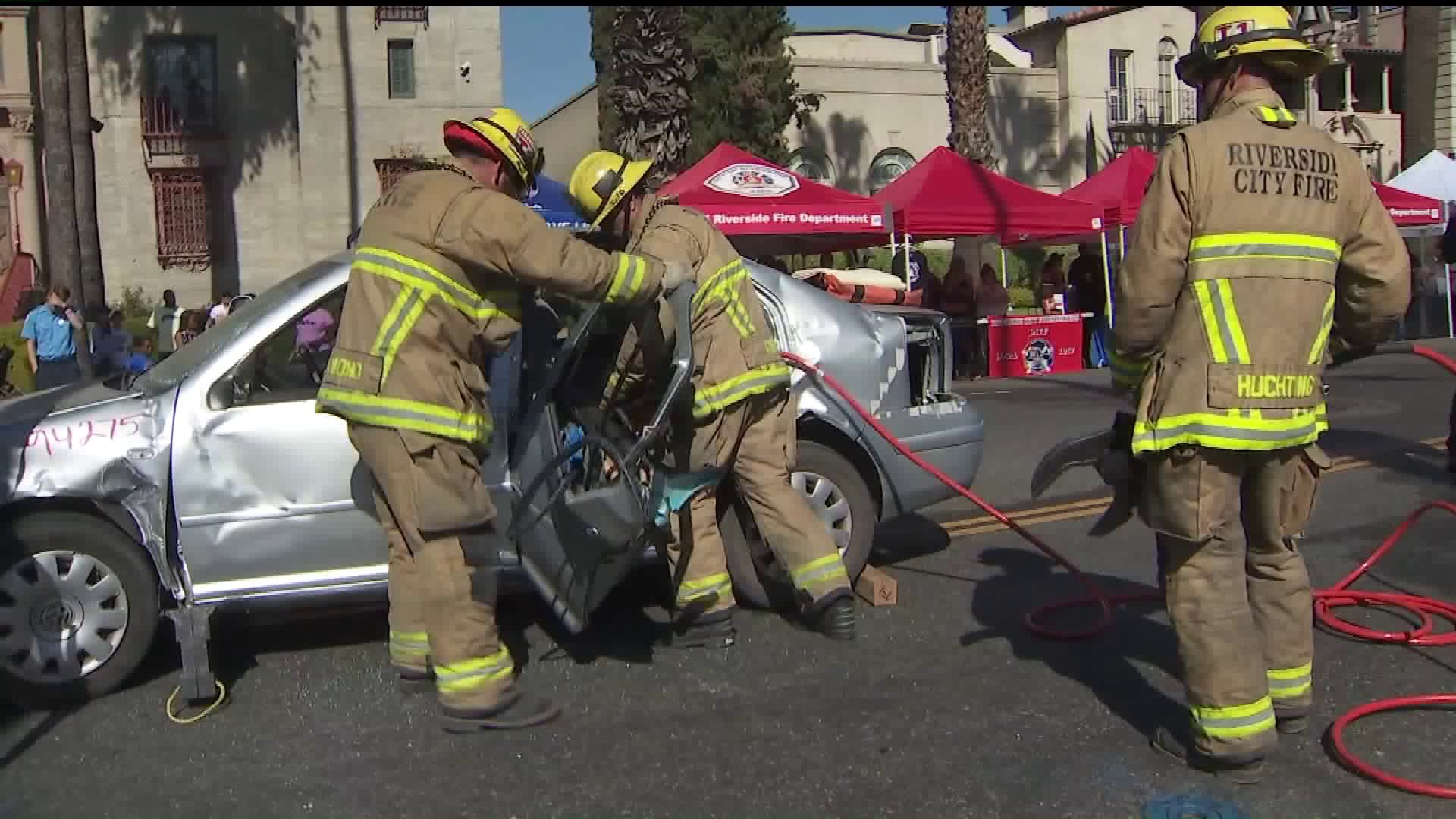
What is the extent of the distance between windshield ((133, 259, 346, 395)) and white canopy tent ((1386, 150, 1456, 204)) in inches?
785

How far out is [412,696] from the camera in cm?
426

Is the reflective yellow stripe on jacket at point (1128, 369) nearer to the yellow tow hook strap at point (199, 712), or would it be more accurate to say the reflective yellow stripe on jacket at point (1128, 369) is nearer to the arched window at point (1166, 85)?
the yellow tow hook strap at point (199, 712)

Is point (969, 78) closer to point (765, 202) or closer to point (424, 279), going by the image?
point (765, 202)

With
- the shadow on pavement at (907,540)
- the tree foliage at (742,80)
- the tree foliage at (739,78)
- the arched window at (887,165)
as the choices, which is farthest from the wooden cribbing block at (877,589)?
the arched window at (887,165)

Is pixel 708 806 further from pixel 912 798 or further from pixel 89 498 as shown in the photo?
pixel 89 498

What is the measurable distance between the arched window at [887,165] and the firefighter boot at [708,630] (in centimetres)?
2811

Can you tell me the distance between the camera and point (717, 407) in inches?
181

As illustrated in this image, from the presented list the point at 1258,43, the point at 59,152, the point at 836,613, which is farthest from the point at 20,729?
the point at 59,152

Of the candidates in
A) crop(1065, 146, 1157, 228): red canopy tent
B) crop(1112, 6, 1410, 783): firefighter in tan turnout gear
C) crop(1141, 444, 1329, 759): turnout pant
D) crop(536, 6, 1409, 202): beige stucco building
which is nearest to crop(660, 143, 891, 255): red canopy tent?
crop(1065, 146, 1157, 228): red canopy tent

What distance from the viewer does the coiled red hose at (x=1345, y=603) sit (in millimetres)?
3818

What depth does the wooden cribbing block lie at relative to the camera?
5223mm

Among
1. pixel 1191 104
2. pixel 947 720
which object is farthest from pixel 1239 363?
pixel 1191 104

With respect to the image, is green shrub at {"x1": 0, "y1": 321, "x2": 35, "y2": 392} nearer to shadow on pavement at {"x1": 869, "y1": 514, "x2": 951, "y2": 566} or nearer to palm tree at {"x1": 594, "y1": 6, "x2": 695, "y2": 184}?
palm tree at {"x1": 594, "y1": 6, "x2": 695, "y2": 184}

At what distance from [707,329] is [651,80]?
8.45 meters
